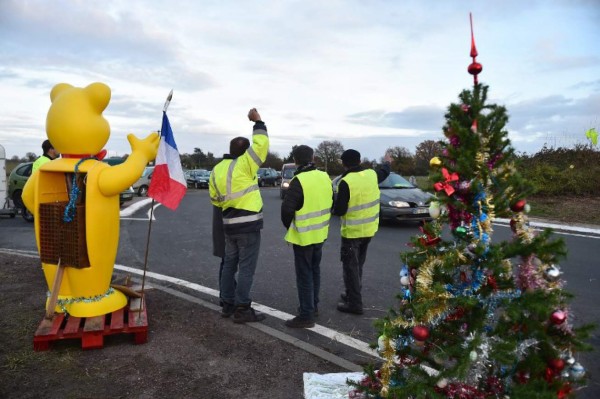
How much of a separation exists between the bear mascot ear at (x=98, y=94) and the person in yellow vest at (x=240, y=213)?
4.25ft

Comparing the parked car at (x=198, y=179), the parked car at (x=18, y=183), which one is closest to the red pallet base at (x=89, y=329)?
the parked car at (x=18, y=183)

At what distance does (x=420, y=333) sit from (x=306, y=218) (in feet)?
7.66

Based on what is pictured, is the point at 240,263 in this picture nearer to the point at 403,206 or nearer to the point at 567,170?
the point at 403,206

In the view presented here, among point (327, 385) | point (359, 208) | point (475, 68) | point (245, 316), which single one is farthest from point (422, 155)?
point (475, 68)

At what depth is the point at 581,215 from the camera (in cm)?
1348

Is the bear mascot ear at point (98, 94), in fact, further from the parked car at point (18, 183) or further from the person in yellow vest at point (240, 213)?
the parked car at point (18, 183)

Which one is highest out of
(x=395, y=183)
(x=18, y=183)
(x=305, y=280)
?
(x=395, y=183)

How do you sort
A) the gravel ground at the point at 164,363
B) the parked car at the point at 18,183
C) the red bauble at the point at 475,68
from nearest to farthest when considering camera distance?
the red bauble at the point at 475,68 → the gravel ground at the point at 164,363 → the parked car at the point at 18,183

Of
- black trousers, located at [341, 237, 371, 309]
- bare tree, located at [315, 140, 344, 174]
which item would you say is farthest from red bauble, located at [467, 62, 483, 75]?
bare tree, located at [315, 140, 344, 174]

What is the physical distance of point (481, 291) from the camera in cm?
242

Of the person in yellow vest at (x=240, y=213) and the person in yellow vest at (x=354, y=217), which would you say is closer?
the person in yellow vest at (x=240, y=213)

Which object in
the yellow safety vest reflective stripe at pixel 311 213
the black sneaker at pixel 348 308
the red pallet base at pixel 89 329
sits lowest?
the black sneaker at pixel 348 308

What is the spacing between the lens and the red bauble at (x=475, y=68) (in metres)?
2.51

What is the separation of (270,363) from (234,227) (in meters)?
1.51
